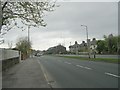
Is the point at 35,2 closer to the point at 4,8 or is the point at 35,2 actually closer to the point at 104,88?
the point at 4,8

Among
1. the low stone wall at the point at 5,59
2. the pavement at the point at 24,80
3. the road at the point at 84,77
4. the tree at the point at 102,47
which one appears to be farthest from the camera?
the tree at the point at 102,47

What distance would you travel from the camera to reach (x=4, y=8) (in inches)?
747

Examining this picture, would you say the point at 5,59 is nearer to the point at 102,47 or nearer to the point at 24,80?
the point at 24,80

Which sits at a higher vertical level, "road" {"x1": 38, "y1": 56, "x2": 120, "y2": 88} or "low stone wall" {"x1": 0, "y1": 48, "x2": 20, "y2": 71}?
"low stone wall" {"x1": 0, "y1": 48, "x2": 20, "y2": 71}

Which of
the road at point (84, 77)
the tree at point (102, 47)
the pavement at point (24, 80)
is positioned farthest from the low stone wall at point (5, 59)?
the tree at point (102, 47)

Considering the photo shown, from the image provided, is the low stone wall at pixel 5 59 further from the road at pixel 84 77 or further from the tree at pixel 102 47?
the tree at pixel 102 47

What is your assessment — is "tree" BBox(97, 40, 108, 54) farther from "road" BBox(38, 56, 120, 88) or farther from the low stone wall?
"road" BBox(38, 56, 120, 88)

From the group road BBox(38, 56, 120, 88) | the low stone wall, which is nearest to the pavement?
road BBox(38, 56, 120, 88)

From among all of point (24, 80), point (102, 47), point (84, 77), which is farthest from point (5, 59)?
point (102, 47)

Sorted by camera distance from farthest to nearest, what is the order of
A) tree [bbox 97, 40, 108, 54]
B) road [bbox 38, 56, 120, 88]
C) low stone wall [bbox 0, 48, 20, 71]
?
tree [bbox 97, 40, 108, 54]
low stone wall [bbox 0, 48, 20, 71]
road [bbox 38, 56, 120, 88]

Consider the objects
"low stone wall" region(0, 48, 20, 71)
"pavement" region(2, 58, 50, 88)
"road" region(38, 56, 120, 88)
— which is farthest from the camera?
"low stone wall" region(0, 48, 20, 71)

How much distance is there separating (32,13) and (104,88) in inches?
371

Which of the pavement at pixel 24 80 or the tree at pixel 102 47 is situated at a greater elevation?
the tree at pixel 102 47

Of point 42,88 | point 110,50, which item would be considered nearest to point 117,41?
point 110,50
